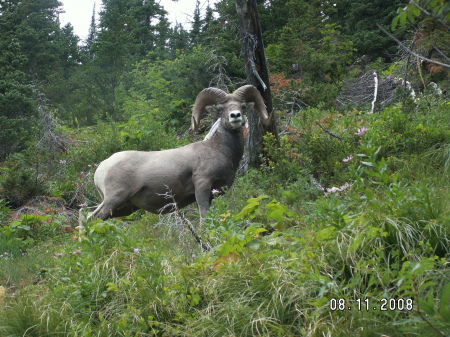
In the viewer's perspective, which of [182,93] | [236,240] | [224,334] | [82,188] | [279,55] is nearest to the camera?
[224,334]

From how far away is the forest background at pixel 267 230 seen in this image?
3279 millimetres

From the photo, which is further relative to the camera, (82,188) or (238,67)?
(238,67)

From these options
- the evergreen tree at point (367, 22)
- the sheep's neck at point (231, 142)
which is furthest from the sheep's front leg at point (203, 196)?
the evergreen tree at point (367, 22)

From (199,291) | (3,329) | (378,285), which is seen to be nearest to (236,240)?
(199,291)

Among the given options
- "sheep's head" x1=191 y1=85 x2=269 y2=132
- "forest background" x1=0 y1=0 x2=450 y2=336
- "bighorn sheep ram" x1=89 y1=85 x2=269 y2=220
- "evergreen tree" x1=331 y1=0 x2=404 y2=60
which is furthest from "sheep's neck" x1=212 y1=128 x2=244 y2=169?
"evergreen tree" x1=331 y1=0 x2=404 y2=60

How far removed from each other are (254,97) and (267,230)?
177 inches

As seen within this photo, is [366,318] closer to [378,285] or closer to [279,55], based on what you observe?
[378,285]

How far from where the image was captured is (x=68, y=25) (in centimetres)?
3897

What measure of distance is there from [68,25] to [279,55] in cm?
2729

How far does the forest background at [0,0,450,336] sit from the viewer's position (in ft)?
10.8

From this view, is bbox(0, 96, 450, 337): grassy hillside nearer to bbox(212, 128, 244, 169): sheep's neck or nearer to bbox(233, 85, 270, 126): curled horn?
bbox(212, 128, 244, 169): sheep's neck

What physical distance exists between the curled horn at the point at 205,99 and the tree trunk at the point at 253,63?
5.65 feet

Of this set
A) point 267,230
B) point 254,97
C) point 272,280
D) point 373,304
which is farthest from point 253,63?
point 373,304

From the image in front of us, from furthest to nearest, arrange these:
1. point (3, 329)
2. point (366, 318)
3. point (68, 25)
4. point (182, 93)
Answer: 1. point (68, 25)
2. point (182, 93)
3. point (3, 329)
4. point (366, 318)
